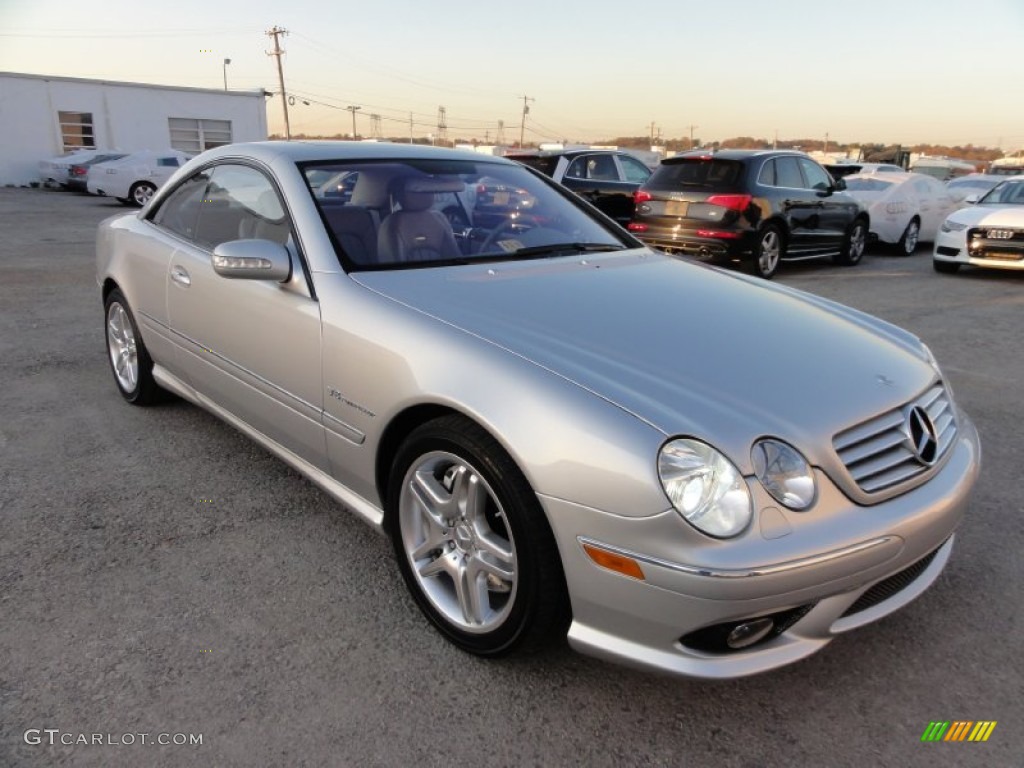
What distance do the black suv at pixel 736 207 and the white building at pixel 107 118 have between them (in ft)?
74.8

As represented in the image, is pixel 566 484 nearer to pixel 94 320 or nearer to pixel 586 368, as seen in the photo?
pixel 586 368

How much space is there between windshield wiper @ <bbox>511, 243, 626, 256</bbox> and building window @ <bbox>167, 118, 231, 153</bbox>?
3223 centimetres

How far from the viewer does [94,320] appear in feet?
20.7

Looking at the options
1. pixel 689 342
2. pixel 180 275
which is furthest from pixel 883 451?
pixel 180 275

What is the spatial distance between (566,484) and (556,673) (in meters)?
0.68

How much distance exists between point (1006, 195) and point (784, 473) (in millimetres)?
10589

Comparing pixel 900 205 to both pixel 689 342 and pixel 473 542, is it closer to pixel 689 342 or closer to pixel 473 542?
pixel 689 342

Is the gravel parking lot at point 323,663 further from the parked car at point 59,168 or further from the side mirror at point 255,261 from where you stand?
the parked car at point 59,168

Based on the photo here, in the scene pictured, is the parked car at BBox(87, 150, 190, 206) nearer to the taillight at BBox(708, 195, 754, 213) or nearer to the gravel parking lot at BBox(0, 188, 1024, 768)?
the taillight at BBox(708, 195, 754, 213)

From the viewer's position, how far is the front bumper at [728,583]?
1699mm

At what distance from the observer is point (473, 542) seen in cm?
218

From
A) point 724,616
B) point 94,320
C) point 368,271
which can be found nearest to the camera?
point 724,616

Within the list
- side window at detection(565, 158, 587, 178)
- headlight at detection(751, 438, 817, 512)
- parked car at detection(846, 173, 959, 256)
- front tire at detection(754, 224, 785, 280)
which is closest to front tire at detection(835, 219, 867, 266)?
parked car at detection(846, 173, 959, 256)

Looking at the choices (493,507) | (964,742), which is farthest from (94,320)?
(964,742)
